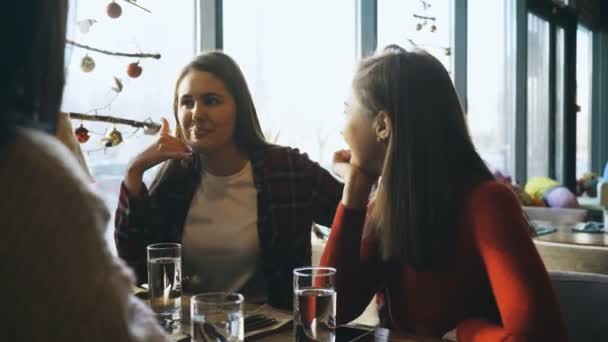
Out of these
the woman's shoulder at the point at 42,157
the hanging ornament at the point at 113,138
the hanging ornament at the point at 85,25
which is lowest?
the woman's shoulder at the point at 42,157

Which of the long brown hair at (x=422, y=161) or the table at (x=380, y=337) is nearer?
the table at (x=380, y=337)

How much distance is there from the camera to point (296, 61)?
3086 millimetres

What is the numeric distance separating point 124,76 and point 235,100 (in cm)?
48

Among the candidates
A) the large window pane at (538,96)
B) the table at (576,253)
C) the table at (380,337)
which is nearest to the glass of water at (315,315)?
the table at (380,337)

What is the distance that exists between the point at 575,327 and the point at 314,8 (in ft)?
7.39

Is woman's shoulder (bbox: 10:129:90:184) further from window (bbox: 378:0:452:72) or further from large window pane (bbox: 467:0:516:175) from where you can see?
large window pane (bbox: 467:0:516:175)

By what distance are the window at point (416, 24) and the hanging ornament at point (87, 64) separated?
86.7 inches

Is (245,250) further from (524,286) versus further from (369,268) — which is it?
(524,286)

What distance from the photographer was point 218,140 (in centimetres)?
178

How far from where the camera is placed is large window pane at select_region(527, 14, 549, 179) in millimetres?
6125

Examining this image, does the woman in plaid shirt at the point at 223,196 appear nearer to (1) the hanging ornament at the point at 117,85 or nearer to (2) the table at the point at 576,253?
(1) the hanging ornament at the point at 117,85

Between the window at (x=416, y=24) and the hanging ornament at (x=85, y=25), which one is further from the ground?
the window at (x=416, y=24)

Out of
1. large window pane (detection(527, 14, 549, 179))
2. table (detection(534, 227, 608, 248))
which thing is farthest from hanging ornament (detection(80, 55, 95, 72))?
large window pane (detection(527, 14, 549, 179))

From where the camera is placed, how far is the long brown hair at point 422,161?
4.44 feet
